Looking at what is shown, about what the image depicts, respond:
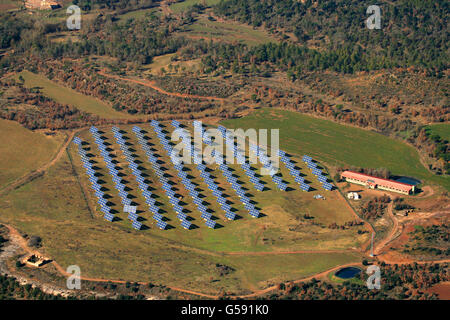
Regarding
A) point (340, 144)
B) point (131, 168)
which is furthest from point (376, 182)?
point (131, 168)

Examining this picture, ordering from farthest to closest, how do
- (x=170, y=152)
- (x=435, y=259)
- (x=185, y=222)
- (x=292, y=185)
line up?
1. (x=170, y=152)
2. (x=292, y=185)
3. (x=185, y=222)
4. (x=435, y=259)

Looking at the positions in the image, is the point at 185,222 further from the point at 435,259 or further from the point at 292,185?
the point at 435,259

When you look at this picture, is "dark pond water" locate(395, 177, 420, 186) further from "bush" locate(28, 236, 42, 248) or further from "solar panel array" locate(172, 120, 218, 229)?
"bush" locate(28, 236, 42, 248)

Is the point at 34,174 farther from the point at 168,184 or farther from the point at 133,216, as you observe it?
the point at 168,184

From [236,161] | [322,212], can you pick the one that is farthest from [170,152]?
[322,212]

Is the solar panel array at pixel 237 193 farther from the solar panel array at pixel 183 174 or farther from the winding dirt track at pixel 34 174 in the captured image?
the winding dirt track at pixel 34 174

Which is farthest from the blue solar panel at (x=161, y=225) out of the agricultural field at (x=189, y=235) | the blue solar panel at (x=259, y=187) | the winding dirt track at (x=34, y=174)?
the winding dirt track at (x=34, y=174)
